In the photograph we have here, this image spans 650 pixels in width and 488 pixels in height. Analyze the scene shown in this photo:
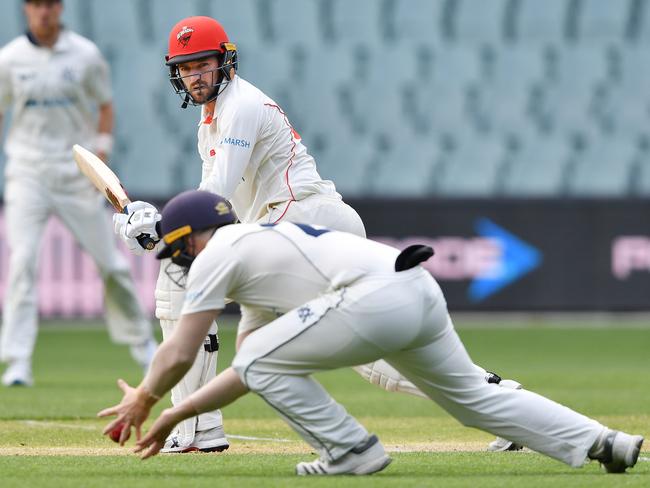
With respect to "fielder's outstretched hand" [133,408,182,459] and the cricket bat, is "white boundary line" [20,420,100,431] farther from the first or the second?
"fielder's outstretched hand" [133,408,182,459]

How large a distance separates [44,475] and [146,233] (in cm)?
111

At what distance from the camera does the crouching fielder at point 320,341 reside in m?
4.44

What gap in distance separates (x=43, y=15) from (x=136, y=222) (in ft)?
12.6

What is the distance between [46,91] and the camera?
9.07m

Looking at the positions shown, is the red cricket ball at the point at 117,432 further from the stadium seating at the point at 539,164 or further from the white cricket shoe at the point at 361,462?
the stadium seating at the point at 539,164

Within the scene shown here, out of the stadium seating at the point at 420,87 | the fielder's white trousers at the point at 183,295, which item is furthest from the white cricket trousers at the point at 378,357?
the stadium seating at the point at 420,87

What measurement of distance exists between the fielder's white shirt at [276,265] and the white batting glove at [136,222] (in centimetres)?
89

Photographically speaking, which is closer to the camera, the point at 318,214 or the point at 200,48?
the point at 200,48

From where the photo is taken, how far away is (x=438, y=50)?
50.4ft

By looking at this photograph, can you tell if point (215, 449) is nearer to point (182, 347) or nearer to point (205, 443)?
point (205, 443)

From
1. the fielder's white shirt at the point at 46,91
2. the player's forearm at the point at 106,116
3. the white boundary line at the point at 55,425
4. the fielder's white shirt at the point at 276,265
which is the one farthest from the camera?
the player's forearm at the point at 106,116

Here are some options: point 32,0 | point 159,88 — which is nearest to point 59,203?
point 32,0

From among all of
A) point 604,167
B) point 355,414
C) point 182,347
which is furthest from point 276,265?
point 604,167

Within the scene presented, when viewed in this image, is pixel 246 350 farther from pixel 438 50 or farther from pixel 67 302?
pixel 438 50
